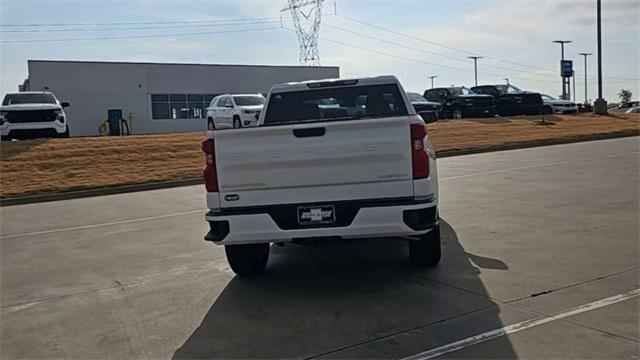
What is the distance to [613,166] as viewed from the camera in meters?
14.2

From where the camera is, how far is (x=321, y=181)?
17.3 ft

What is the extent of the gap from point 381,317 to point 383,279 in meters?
1.08

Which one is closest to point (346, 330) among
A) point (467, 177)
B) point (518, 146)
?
point (467, 177)

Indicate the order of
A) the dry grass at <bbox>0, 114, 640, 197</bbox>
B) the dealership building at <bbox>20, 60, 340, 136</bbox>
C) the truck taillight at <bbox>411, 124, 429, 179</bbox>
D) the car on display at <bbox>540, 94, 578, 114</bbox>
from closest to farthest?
1. the truck taillight at <bbox>411, 124, 429, 179</bbox>
2. the dry grass at <bbox>0, 114, 640, 197</bbox>
3. the car on display at <bbox>540, 94, 578, 114</bbox>
4. the dealership building at <bbox>20, 60, 340, 136</bbox>

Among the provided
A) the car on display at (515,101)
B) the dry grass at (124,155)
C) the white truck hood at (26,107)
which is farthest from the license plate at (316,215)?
the car on display at (515,101)

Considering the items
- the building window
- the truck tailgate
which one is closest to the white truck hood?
the truck tailgate

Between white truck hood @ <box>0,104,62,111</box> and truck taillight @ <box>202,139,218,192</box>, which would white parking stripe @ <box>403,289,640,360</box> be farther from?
white truck hood @ <box>0,104,62,111</box>

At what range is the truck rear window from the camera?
7133mm

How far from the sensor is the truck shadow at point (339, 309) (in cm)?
418

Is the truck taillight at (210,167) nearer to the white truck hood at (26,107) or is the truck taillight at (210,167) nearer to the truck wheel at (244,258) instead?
the truck wheel at (244,258)

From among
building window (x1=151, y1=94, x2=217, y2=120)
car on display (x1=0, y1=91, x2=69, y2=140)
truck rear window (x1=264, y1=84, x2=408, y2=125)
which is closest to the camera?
truck rear window (x1=264, y1=84, x2=408, y2=125)

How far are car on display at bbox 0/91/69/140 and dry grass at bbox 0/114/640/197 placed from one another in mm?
583

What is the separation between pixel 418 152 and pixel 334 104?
92.7 inches

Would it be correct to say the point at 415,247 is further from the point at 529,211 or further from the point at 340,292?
the point at 529,211
